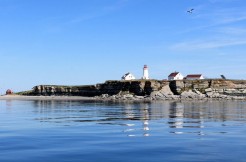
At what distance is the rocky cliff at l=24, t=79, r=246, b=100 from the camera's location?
140 meters

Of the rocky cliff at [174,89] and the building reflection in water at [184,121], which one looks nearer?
the building reflection in water at [184,121]

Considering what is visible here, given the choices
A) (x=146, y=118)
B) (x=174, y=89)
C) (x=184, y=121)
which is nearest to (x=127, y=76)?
(x=174, y=89)

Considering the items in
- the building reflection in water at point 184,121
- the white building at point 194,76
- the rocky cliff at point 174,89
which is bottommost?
Result: the building reflection in water at point 184,121

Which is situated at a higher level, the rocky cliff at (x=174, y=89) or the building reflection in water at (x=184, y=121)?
the rocky cliff at (x=174, y=89)

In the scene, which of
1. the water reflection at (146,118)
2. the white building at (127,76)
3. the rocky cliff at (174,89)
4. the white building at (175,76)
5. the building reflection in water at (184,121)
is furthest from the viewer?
the white building at (175,76)

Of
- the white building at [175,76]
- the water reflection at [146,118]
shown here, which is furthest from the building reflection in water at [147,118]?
the white building at [175,76]

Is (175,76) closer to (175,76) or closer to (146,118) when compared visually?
(175,76)

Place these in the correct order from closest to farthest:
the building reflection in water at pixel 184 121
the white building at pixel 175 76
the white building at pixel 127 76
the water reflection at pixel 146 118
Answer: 1. the building reflection in water at pixel 184 121
2. the water reflection at pixel 146 118
3. the white building at pixel 127 76
4. the white building at pixel 175 76

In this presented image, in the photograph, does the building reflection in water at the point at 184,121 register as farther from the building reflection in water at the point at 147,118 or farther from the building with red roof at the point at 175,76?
the building with red roof at the point at 175,76

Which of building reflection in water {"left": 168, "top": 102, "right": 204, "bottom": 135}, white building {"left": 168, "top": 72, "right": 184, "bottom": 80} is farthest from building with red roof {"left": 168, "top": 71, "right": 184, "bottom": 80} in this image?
building reflection in water {"left": 168, "top": 102, "right": 204, "bottom": 135}

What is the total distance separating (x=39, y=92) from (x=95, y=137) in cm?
16722

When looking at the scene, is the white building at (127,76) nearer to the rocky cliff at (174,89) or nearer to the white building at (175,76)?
the white building at (175,76)

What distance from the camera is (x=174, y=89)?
146 meters

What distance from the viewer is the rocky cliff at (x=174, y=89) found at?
140125mm
